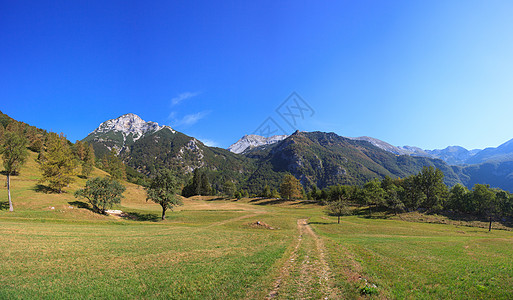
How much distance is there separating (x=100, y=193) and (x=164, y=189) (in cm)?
1374

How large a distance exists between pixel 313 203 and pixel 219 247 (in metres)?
84.7

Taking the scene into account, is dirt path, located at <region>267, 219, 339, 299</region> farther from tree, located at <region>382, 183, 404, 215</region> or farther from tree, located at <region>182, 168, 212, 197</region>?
tree, located at <region>182, 168, 212, 197</region>

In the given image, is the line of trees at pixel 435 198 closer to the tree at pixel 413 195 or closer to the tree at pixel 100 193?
the tree at pixel 413 195

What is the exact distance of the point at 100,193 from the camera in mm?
46906

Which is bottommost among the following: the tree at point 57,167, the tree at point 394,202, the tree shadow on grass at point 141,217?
the tree shadow on grass at point 141,217

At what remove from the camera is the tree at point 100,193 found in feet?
153

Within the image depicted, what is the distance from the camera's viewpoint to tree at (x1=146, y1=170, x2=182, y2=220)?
50.6 m

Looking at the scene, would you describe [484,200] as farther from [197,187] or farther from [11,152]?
[197,187]

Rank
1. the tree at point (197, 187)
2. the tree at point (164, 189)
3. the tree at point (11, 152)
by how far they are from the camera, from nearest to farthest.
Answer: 1. the tree at point (11, 152)
2. the tree at point (164, 189)
3. the tree at point (197, 187)

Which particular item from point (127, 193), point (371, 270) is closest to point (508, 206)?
point (371, 270)

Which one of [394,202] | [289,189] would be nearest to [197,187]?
[289,189]

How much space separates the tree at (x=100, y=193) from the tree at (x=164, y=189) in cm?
750

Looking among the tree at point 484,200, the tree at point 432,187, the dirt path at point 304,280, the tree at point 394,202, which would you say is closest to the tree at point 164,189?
the dirt path at point 304,280

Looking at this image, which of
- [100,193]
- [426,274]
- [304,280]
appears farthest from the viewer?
[100,193]
